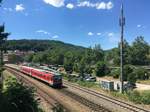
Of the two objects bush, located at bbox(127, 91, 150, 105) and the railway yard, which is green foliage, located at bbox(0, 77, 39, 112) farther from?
bush, located at bbox(127, 91, 150, 105)

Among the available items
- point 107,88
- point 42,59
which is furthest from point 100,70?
point 42,59

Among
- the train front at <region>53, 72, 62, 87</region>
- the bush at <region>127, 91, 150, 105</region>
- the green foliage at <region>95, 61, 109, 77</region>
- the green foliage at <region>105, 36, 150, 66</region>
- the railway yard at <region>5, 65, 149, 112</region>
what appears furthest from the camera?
the green foliage at <region>105, 36, 150, 66</region>

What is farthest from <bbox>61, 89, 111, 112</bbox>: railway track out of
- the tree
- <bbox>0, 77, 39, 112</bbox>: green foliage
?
the tree

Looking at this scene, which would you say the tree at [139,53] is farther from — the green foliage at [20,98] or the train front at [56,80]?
the green foliage at [20,98]

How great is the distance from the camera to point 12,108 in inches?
795

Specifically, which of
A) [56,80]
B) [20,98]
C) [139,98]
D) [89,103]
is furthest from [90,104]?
[56,80]

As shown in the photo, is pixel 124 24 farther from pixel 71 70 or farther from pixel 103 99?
pixel 71 70

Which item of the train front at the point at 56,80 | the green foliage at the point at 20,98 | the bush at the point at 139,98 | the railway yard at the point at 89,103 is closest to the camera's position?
the green foliage at the point at 20,98

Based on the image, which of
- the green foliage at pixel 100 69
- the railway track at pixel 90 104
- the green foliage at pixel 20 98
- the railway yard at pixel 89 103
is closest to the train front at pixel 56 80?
the railway yard at pixel 89 103

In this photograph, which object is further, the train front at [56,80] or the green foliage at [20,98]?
the train front at [56,80]

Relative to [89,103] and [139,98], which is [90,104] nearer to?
[89,103]

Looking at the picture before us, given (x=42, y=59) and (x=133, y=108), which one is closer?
(x=133, y=108)

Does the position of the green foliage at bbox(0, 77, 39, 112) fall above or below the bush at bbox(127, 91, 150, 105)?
above

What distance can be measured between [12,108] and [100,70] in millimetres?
81872
